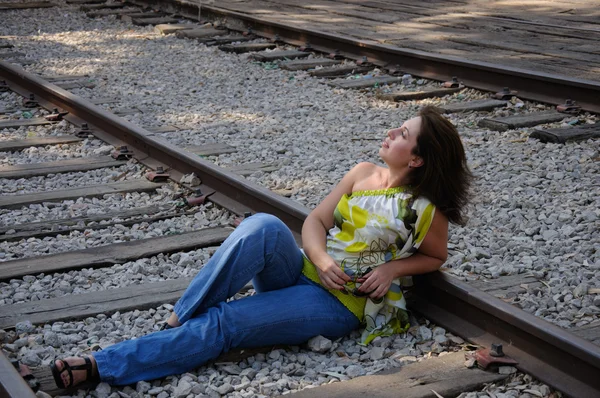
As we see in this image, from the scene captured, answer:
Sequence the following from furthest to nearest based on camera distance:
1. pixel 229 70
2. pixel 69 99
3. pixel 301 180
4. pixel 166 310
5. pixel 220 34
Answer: pixel 220 34 → pixel 229 70 → pixel 69 99 → pixel 301 180 → pixel 166 310

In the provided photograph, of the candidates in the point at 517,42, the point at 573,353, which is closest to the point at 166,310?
the point at 573,353

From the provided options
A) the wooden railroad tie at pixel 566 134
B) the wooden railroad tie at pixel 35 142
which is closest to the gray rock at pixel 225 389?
the wooden railroad tie at pixel 566 134

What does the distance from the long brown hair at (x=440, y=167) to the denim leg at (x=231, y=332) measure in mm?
545

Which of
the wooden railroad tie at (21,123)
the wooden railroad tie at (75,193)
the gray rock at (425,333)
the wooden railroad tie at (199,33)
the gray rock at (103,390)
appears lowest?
the wooden railroad tie at (21,123)

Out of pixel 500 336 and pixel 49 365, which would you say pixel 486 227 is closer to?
pixel 500 336

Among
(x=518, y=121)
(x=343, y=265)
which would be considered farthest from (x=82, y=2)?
(x=343, y=265)

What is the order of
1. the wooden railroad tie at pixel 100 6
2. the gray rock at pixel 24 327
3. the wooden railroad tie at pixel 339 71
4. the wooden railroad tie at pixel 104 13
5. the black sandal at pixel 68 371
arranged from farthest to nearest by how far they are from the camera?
the wooden railroad tie at pixel 100 6 → the wooden railroad tie at pixel 104 13 → the wooden railroad tie at pixel 339 71 → the gray rock at pixel 24 327 → the black sandal at pixel 68 371

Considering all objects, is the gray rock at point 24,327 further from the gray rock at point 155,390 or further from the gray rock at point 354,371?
the gray rock at point 354,371

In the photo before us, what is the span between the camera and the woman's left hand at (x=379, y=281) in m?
3.34

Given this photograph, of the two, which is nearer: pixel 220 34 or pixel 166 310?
pixel 166 310

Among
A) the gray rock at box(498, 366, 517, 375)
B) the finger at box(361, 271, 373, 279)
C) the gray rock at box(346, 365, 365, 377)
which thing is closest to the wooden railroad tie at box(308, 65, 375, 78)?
the finger at box(361, 271, 373, 279)

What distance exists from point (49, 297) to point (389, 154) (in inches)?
63.6

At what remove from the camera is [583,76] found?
7.66m

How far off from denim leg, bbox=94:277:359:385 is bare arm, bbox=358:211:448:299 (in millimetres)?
183
